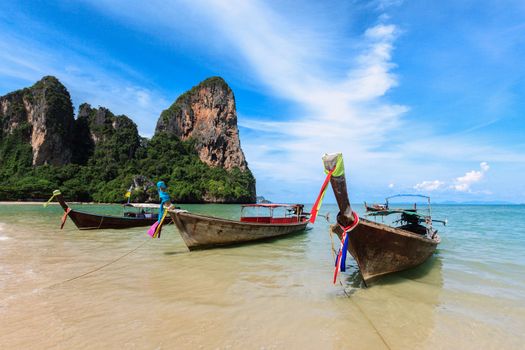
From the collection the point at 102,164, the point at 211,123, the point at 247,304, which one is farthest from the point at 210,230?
the point at 102,164

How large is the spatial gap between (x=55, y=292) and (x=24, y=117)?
304 ft

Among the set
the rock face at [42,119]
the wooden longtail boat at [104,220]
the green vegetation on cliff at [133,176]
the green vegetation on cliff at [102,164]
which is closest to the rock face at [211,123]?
the green vegetation on cliff at [102,164]

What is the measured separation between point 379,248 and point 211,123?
268ft

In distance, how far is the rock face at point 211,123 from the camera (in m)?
83.6

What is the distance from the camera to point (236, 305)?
17.3 feet

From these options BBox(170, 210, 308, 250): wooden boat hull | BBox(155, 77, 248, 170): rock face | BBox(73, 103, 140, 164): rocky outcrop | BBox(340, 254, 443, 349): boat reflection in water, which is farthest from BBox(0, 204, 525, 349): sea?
BBox(73, 103, 140, 164): rocky outcrop

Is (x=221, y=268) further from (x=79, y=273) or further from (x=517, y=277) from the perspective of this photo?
(x=517, y=277)

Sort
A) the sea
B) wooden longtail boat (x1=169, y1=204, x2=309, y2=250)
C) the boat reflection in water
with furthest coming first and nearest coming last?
1. wooden longtail boat (x1=169, y1=204, x2=309, y2=250)
2. the boat reflection in water
3. the sea

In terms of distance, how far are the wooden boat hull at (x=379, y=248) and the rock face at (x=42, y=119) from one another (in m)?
84.2

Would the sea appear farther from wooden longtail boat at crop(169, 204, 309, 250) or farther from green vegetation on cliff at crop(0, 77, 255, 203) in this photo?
green vegetation on cliff at crop(0, 77, 255, 203)

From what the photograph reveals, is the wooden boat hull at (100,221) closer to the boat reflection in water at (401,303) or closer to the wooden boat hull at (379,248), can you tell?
the boat reflection in water at (401,303)

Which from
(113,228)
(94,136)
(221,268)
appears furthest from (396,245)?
(94,136)

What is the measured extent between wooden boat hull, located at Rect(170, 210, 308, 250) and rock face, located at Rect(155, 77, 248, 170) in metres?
72.2

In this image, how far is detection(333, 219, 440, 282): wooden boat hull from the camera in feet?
20.0
